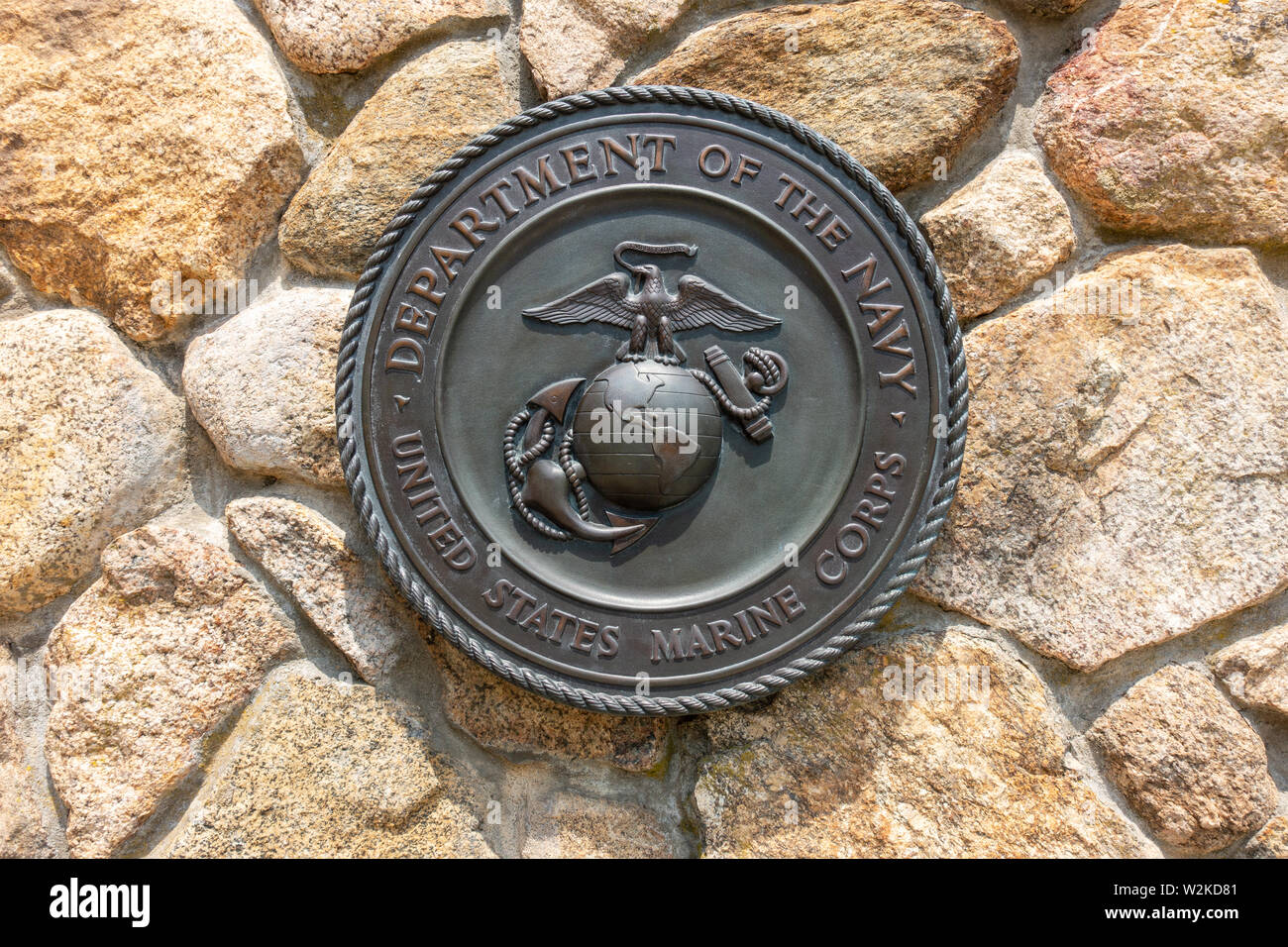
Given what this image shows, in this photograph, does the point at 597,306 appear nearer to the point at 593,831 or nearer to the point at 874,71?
the point at 874,71

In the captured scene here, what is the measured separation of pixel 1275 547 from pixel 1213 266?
690mm

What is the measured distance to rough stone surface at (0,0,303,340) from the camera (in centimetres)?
220

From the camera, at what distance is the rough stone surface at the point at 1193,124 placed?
211 centimetres

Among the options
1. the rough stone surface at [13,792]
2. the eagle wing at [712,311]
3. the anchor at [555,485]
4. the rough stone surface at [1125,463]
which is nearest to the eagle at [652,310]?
the eagle wing at [712,311]

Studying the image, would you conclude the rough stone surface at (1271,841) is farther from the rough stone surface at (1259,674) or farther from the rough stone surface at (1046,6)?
the rough stone surface at (1046,6)

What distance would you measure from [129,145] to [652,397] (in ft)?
4.89

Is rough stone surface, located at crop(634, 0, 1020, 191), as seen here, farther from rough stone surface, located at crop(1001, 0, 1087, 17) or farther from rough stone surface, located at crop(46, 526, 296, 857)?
rough stone surface, located at crop(46, 526, 296, 857)

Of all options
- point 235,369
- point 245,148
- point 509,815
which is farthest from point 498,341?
point 509,815

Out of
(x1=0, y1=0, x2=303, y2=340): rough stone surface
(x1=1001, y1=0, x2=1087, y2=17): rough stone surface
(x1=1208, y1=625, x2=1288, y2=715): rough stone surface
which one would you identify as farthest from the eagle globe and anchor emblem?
(x1=1208, y1=625, x2=1288, y2=715): rough stone surface

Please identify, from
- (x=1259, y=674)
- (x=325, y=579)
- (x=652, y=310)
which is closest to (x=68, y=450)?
(x=325, y=579)

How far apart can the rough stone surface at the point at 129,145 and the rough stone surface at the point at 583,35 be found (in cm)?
67

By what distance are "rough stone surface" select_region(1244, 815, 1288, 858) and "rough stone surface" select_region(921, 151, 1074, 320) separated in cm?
136

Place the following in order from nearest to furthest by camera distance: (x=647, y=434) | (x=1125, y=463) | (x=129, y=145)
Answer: (x=647, y=434), (x=1125, y=463), (x=129, y=145)

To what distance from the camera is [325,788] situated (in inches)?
81.9
